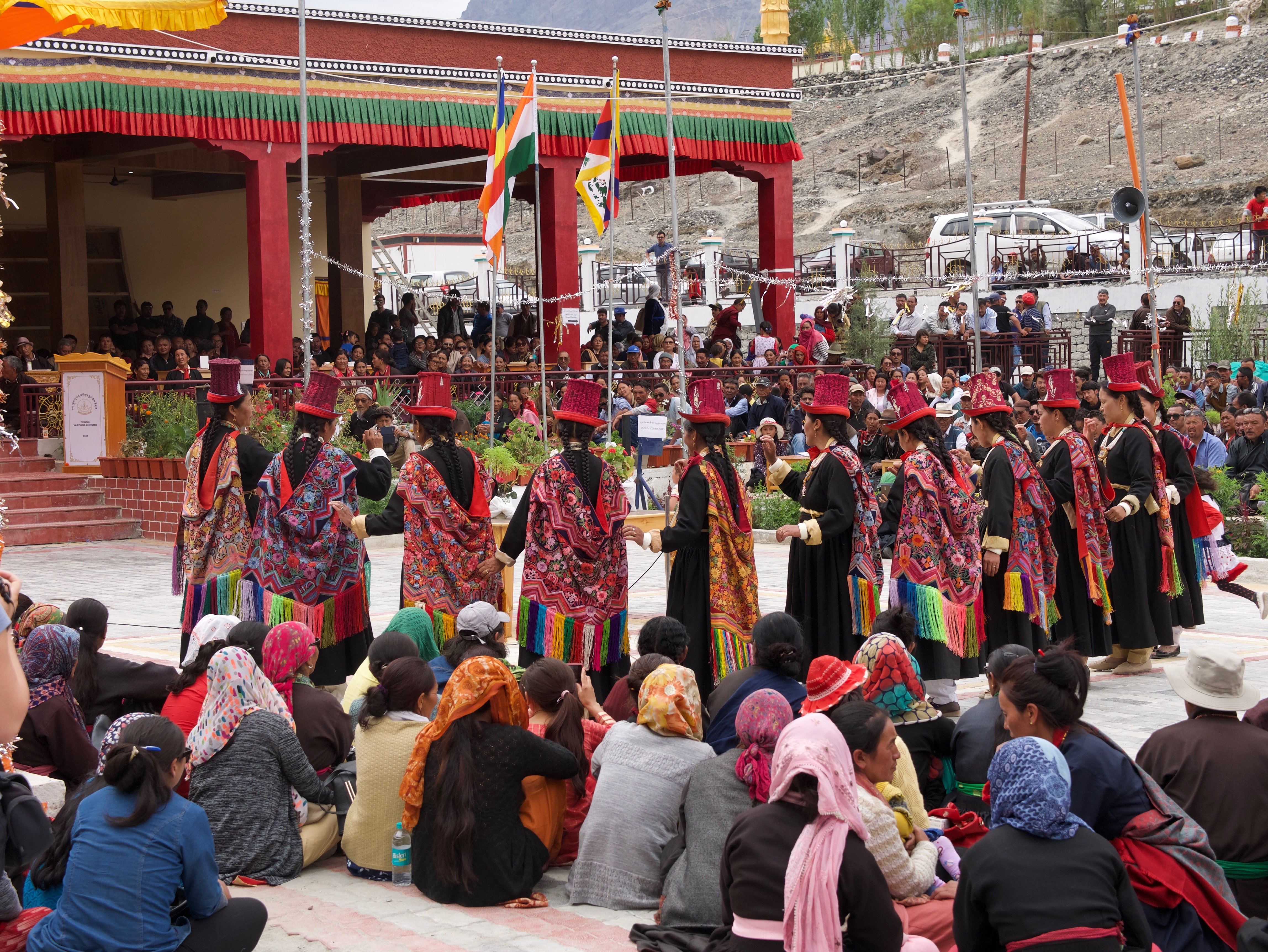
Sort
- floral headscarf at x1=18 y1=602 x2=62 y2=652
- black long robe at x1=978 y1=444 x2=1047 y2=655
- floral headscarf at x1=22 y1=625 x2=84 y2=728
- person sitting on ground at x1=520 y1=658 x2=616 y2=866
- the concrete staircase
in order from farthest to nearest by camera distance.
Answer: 1. the concrete staircase
2. black long robe at x1=978 y1=444 x2=1047 y2=655
3. floral headscarf at x1=18 y1=602 x2=62 y2=652
4. floral headscarf at x1=22 y1=625 x2=84 y2=728
5. person sitting on ground at x1=520 y1=658 x2=616 y2=866

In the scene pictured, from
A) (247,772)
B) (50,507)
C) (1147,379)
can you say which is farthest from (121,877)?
(50,507)

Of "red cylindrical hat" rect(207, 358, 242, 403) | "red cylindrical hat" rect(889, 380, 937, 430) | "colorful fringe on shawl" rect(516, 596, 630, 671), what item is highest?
"red cylindrical hat" rect(207, 358, 242, 403)

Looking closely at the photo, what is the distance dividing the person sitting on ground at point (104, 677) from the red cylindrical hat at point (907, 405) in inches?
156

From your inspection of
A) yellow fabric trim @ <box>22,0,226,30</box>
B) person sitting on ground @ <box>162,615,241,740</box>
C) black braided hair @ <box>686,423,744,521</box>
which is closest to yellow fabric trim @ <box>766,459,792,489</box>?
black braided hair @ <box>686,423,744,521</box>

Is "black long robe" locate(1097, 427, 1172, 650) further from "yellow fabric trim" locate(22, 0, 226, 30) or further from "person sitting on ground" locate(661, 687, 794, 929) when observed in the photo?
"yellow fabric trim" locate(22, 0, 226, 30)

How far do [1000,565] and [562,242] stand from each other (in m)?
13.5

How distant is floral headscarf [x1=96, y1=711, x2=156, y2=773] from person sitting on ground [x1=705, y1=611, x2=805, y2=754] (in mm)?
2145

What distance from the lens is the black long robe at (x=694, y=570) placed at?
765cm

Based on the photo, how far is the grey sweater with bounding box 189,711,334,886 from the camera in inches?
220

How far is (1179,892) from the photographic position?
4.30 metres

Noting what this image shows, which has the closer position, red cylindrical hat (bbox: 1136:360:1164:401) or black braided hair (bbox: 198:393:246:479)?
black braided hair (bbox: 198:393:246:479)

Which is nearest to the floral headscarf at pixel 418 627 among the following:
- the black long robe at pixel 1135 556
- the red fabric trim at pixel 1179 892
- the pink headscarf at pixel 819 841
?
the pink headscarf at pixel 819 841

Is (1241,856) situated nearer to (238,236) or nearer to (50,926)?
(50,926)

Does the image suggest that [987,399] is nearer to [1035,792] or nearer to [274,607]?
[274,607]
